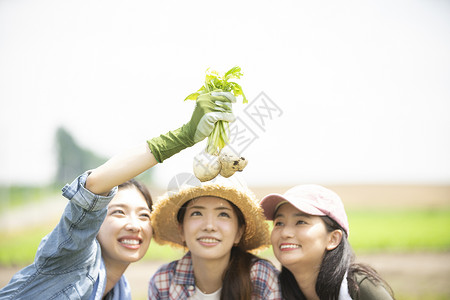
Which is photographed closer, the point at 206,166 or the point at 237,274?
the point at 206,166

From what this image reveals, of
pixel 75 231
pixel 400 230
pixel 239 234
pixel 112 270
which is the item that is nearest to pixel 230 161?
pixel 75 231

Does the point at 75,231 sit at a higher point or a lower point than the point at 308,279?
higher

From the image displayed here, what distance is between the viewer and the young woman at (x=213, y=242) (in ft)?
9.17

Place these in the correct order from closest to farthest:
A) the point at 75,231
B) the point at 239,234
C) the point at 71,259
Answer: the point at 75,231, the point at 71,259, the point at 239,234

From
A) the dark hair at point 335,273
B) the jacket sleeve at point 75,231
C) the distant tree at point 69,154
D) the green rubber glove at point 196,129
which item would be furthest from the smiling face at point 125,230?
the distant tree at point 69,154

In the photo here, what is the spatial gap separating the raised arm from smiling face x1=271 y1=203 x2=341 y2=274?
3.52ft

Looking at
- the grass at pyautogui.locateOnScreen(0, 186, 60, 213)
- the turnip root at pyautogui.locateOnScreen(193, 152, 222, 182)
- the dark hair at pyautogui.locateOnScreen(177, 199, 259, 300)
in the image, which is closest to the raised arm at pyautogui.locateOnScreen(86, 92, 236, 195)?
the turnip root at pyautogui.locateOnScreen(193, 152, 222, 182)

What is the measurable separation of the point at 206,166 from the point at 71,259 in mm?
1052

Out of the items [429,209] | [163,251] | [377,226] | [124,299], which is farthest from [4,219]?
[429,209]

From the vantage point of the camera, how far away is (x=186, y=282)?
299 centimetres

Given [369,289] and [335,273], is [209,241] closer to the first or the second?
[335,273]

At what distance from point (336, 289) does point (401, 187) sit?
30510 millimetres

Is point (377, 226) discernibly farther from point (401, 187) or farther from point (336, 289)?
point (336, 289)

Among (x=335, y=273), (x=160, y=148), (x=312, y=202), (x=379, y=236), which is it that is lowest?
(x=379, y=236)
